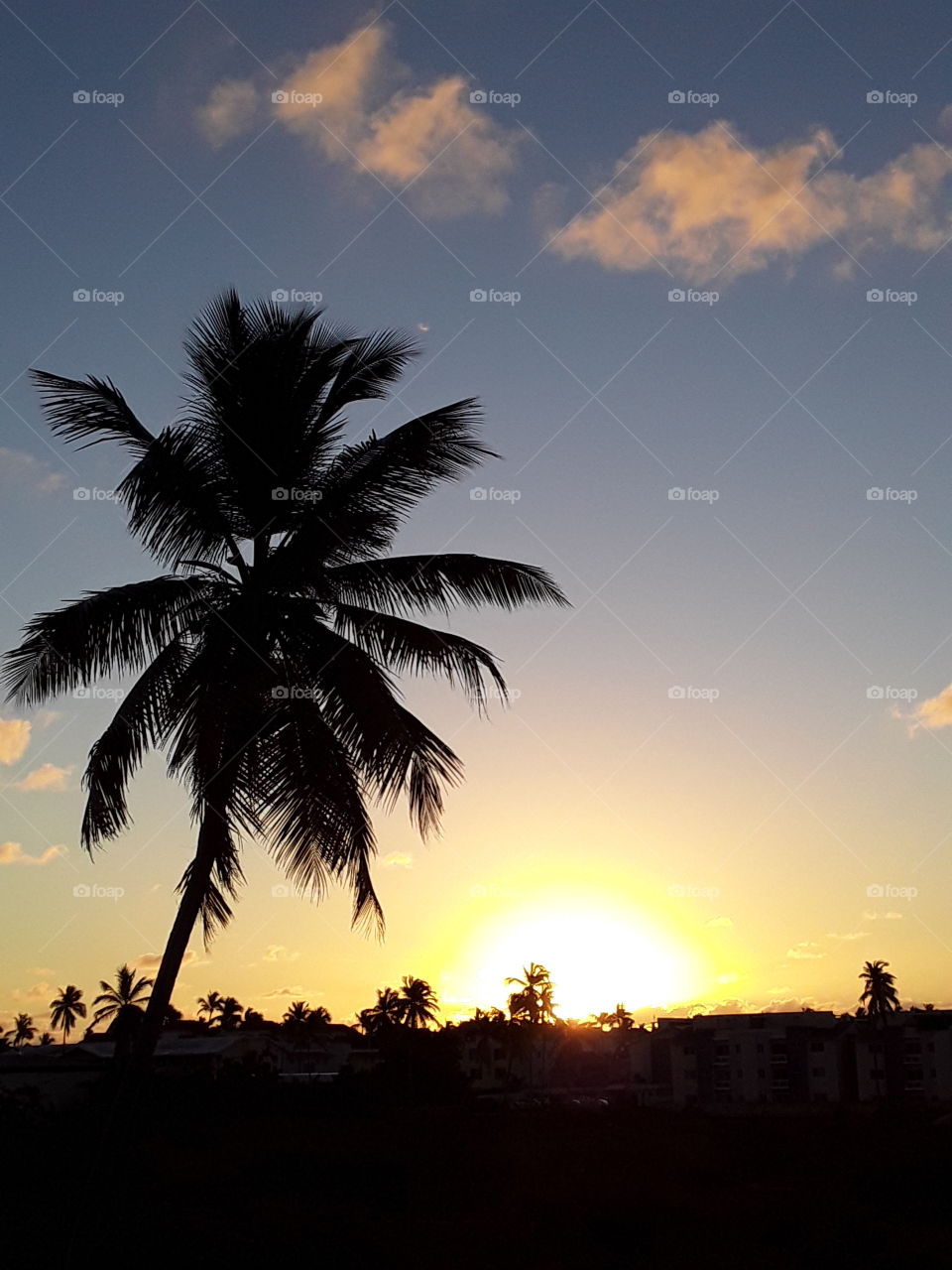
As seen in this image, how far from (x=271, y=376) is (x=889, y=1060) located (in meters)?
71.1

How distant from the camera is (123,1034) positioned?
171 feet

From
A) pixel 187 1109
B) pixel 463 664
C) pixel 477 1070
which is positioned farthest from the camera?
pixel 477 1070

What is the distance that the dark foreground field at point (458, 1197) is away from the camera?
1104 cm

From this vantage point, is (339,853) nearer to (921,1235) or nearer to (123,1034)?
(921,1235)

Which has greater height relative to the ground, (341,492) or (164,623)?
(341,492)

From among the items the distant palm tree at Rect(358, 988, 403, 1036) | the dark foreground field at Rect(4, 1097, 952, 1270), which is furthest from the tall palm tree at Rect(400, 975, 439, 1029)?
the dark foreground field at Rect(4, 1097, 952, 1270)

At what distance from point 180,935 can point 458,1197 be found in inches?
168

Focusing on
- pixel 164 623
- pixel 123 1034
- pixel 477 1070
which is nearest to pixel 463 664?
pixel 164 623

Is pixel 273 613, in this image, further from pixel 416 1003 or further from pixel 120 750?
pixel 416 1003

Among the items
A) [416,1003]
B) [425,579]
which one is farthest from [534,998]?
[425,579]

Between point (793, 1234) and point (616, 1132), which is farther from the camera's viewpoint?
point (616, 1132)

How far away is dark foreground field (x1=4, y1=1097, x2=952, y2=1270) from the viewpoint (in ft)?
36.2

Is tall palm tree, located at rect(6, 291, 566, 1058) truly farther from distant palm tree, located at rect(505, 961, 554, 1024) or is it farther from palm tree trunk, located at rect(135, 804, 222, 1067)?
distant palm tree, located at rect(505, 961, 554, 1024)

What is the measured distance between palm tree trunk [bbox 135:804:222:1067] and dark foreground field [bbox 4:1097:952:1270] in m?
1.20
